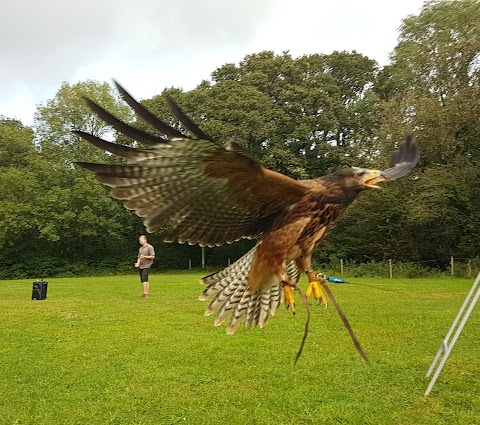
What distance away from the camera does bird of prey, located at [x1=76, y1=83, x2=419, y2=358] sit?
6.71 feet

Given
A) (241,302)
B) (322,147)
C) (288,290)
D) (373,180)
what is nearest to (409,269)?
(322,147)

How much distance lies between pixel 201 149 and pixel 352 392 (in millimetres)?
4448

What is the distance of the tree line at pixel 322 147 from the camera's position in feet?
27.0

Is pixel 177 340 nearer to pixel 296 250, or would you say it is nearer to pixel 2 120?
pixel 296 250

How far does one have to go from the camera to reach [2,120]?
145ft

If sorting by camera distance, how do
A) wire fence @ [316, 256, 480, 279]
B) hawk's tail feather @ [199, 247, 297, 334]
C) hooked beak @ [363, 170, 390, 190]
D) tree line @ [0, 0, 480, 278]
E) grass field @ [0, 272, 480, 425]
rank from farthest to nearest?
wire fence @ [316, 256, 480, 279] → tree line @ [0, 0, 480, 278] → grass field @ [0, 272, 480, 425] → hawk's tail feather @ [199, 247, 297, 334] → hooked beak @ [363, 170, 390, 190]

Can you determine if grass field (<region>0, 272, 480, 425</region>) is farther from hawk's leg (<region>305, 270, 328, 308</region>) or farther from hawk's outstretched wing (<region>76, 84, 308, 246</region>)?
hawk's outstretched wing (<region>76, 84, 308, 246</region>)

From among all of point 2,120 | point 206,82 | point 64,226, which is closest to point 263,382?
point 64,226

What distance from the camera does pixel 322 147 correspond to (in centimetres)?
949

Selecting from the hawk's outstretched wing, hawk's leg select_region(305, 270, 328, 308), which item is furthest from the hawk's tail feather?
hawk's leg select_region(305, 270, 328, 308)

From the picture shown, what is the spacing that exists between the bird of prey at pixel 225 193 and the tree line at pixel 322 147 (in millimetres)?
3715

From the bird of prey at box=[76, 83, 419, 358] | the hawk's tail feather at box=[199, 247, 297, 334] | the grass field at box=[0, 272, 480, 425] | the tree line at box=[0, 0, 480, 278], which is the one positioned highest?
the tree line at box=[0, 0, 480, 278]

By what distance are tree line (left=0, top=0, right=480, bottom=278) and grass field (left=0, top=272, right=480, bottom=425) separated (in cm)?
203

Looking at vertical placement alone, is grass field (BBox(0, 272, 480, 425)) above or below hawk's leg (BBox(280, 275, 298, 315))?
below
